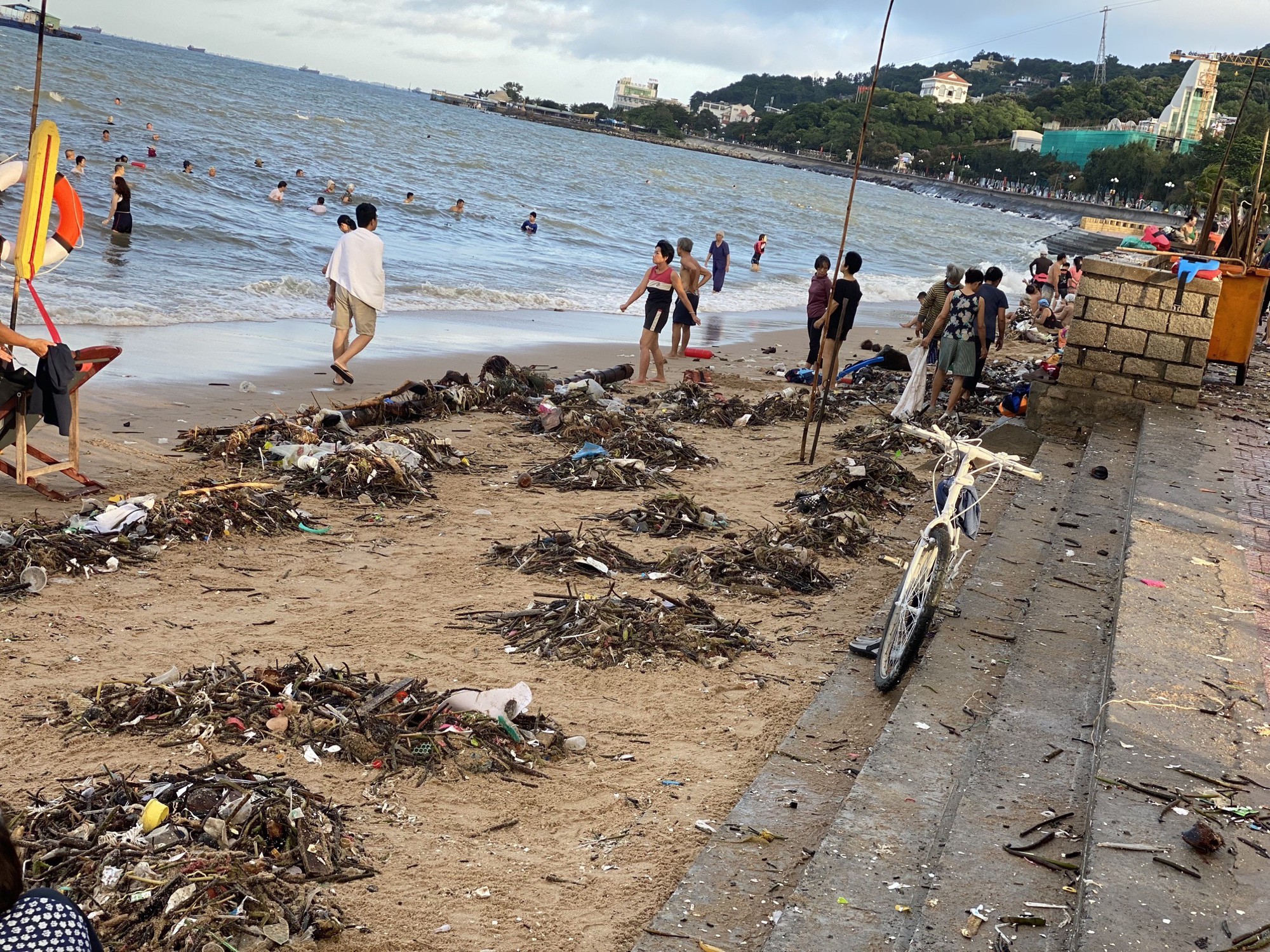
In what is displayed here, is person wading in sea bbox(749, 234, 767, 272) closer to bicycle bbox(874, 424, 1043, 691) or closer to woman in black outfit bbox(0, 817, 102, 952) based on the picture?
bicycle bbox(874, 424, 1043, 691)

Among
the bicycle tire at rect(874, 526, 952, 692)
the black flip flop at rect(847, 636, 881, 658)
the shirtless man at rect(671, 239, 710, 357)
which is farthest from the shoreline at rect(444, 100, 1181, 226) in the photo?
the bicycle tire at rect(874, 526, 952, 692)

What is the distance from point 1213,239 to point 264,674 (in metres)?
10.9

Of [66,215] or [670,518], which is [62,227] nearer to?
[66,215]

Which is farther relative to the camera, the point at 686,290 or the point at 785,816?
the point at 686,290

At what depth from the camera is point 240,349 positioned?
1253 centimetres

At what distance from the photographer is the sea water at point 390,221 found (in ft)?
57.1

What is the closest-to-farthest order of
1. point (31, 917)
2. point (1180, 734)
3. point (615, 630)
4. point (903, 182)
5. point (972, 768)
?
point (31, 917) < point (1180, 734) < point (972, 768) < point (615, 630) < point (903, 182)

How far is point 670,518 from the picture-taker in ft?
24.3

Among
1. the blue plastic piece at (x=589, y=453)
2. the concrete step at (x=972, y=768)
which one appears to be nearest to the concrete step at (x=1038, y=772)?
the concrete step at (x=972, y=768)

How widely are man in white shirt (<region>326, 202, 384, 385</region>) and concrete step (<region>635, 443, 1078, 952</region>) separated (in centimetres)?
700

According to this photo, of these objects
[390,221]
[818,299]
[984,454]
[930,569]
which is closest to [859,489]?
[984,454]

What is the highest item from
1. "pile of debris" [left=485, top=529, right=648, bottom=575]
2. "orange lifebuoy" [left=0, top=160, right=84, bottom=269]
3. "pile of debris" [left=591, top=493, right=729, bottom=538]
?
"orange lifebuoy" [left=0, top=160, right=84, bottom=269]

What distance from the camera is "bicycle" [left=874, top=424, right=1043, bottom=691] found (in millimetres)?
4781

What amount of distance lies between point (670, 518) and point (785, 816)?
3.63 meters
